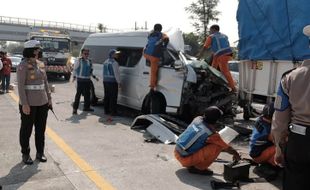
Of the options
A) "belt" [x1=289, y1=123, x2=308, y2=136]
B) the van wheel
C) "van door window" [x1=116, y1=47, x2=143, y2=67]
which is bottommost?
the van wheel

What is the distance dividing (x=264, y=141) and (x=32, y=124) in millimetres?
3354

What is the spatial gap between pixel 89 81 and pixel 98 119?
66.3 inches

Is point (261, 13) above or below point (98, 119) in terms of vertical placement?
above

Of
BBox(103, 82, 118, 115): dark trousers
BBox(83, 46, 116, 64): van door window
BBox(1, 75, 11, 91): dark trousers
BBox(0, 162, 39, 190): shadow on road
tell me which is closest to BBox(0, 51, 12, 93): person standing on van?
BBox(1, 75, 11, 91): dark trousers

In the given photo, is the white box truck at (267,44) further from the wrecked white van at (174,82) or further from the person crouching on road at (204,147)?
the person crouching on road at (204,147)

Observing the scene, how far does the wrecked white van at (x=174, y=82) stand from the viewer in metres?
9.08

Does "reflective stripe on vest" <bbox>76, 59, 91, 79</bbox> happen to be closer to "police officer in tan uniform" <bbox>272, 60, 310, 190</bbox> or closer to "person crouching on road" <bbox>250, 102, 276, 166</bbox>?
"person crouching on road" <bbox>250, 102, 276, 166</bbox>

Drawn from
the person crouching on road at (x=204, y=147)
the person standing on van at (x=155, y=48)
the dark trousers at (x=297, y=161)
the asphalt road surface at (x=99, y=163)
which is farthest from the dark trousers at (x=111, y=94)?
the dark trousers at (x=297, y=161)

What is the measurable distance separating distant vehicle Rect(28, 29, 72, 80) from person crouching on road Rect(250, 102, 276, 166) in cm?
1728

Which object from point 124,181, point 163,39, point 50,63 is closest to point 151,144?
point 124,181

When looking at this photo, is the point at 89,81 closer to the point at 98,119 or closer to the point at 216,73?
the point at 98,119

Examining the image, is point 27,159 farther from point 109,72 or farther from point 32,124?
point 109,72

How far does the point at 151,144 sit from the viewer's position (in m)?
7.57

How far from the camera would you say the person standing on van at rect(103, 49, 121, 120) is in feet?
35.0
